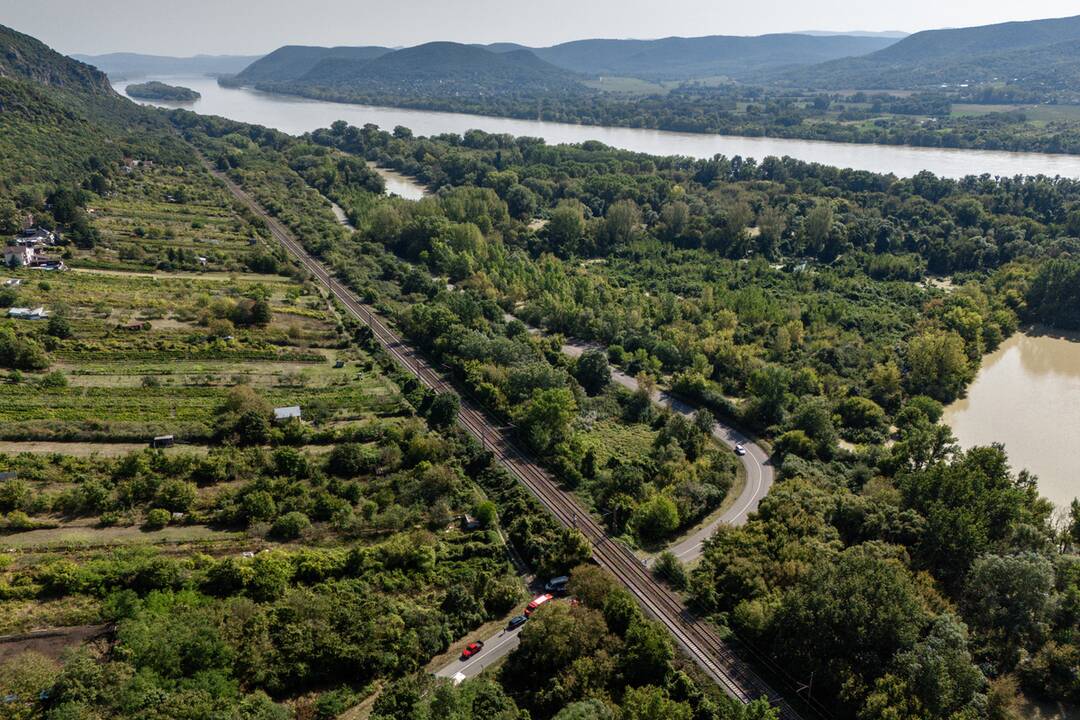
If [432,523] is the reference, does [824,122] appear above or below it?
above

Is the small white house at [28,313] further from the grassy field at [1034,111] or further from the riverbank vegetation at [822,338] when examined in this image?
the grassy field at [1034,111]

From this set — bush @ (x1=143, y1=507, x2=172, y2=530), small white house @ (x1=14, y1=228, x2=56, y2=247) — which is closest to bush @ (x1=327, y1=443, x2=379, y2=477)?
bush @ (x1=143, y1=507, x2=172, y2=530)

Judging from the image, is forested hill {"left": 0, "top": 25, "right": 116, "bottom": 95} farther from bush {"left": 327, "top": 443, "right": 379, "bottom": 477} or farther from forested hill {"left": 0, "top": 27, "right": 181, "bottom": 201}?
bush {"left": 327, "top": 443, "right": 379, "bottom": 477}

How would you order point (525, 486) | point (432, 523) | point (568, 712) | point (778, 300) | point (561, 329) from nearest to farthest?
1. point (568, 712)
2. point (432, 523)
3. point (525, 486)
4. point (561, 329)
5. point (778, 300)

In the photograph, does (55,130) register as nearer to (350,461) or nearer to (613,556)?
(350,461)

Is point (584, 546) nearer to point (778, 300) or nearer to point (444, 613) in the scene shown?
point (444, 613)

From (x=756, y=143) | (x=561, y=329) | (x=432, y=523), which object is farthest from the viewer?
(x=756, y=143)

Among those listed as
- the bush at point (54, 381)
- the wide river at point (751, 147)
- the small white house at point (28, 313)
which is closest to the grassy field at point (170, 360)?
the bush at point (54, 381)

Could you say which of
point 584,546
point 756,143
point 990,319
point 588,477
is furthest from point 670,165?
point 584,546
